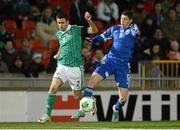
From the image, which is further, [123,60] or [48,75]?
[48,75]

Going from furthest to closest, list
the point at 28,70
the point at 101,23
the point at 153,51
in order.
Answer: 1. the point at 101,23
2. the point at 153,51
3. the point at 28,70

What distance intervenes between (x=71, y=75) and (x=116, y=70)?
3.29ft

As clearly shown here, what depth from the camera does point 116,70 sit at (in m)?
15.5

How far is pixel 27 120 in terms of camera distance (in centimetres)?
1752

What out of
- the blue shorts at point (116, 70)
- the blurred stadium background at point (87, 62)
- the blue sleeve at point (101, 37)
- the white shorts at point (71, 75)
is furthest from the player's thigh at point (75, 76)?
the blurred stadium background at point (87, 62)

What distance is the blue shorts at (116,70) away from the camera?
50.6ft

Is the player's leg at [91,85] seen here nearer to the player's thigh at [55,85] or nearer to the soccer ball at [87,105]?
the soccer ball at [87,105]

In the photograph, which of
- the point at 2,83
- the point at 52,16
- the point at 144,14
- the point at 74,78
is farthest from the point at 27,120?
the point at 144,14

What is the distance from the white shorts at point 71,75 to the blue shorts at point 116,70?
444 millimetres

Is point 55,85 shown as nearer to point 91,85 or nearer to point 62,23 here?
point 91,85

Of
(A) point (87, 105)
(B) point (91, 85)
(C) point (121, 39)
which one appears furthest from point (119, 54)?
(A) point (87, 105)

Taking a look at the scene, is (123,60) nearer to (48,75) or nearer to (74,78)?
(74,78)

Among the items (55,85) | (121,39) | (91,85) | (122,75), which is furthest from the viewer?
Result: (122,75)

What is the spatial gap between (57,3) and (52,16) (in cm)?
124
